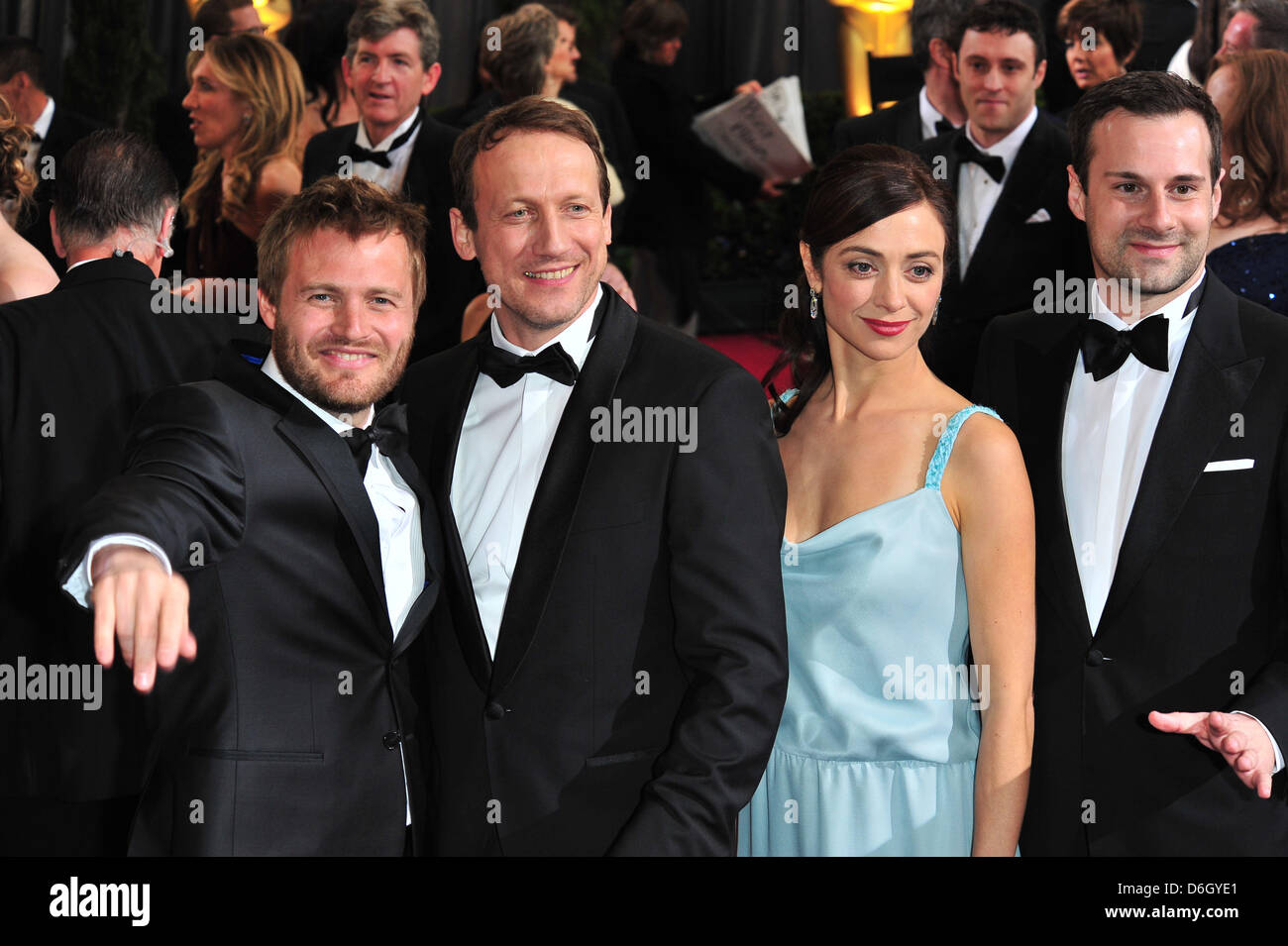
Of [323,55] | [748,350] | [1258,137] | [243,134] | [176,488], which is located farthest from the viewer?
[748,350]

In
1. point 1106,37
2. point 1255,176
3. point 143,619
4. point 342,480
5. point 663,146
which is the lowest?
point 143,619

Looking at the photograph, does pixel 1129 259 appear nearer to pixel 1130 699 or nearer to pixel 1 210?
pixel 1130 699

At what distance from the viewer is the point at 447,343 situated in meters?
4.69

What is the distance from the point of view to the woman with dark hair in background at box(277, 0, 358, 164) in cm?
605

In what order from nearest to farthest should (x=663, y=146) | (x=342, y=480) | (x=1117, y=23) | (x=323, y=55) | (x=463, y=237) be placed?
1. (x=342, y=480)
2. (x=463, y=237)
3. (x=1117, y=23)
4. (x=323, y=55)
5. (x=663, y=146)

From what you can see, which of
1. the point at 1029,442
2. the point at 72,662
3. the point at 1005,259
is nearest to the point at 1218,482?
the point at 1029,442

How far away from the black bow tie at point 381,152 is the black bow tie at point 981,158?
1844mm

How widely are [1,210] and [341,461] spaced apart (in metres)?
1.86

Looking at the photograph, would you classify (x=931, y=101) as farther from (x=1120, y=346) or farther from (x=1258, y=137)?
(x=1120, y=346)

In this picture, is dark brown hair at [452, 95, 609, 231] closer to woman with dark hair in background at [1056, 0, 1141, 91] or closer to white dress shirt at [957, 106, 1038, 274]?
white dress shirt at [957, 106, 1038, 274]

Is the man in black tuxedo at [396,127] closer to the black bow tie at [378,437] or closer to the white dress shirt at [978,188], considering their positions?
the white dress shirt at [978,188]

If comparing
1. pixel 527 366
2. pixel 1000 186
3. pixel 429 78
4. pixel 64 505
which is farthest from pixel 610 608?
pixel 429 78

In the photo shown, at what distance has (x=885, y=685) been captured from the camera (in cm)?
254

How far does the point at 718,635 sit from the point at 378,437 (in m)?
0.66
